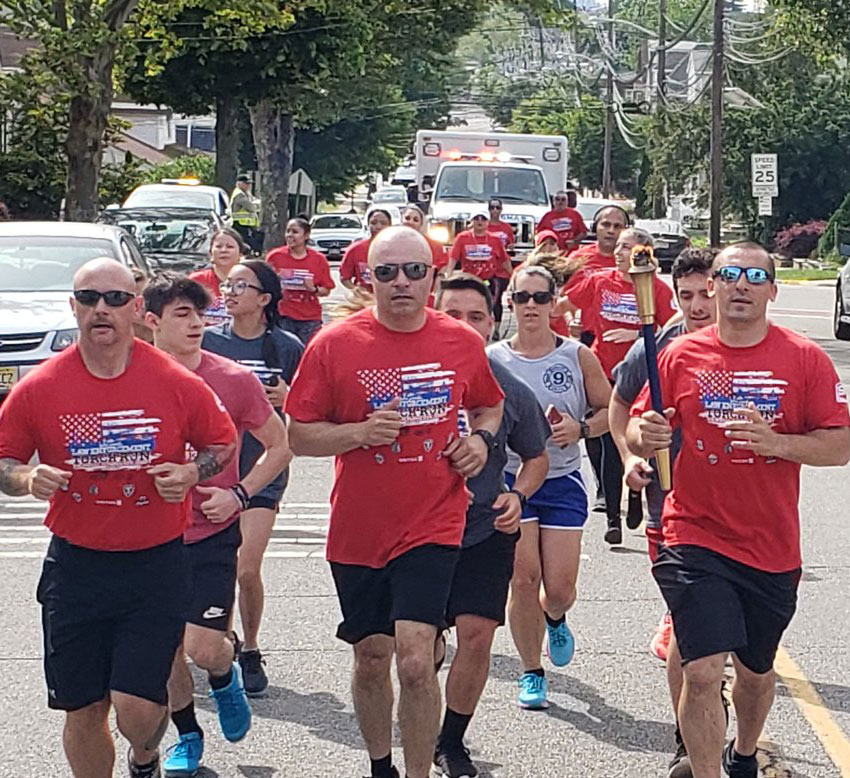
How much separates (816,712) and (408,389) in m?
2.54

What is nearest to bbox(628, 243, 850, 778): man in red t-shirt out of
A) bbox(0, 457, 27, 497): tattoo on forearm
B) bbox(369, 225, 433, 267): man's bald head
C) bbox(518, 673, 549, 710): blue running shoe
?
bbox(369, 225, 433, 267): man's bald head

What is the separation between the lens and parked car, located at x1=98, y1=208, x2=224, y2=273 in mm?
20734

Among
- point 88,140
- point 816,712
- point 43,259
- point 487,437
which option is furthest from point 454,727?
point 88,140

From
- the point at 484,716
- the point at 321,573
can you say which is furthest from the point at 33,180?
the point at 484,716

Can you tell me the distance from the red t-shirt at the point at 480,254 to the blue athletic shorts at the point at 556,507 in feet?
38.1

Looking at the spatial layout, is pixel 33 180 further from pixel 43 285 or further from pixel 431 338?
pixel 431 338

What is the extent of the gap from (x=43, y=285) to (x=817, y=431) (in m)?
10.6

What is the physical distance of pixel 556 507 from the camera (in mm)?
7344

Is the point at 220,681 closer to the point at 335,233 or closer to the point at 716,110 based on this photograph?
→ the point at 716,110

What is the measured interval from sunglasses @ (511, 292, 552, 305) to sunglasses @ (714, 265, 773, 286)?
1.89m

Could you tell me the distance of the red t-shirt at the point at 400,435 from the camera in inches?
224

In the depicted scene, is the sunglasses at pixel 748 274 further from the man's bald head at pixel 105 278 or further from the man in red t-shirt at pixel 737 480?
the man's bald head at pixel 105 278

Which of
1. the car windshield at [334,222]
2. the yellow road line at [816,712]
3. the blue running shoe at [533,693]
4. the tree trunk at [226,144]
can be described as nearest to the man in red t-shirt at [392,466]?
the blue running shoe at [533,693]

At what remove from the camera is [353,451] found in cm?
569
